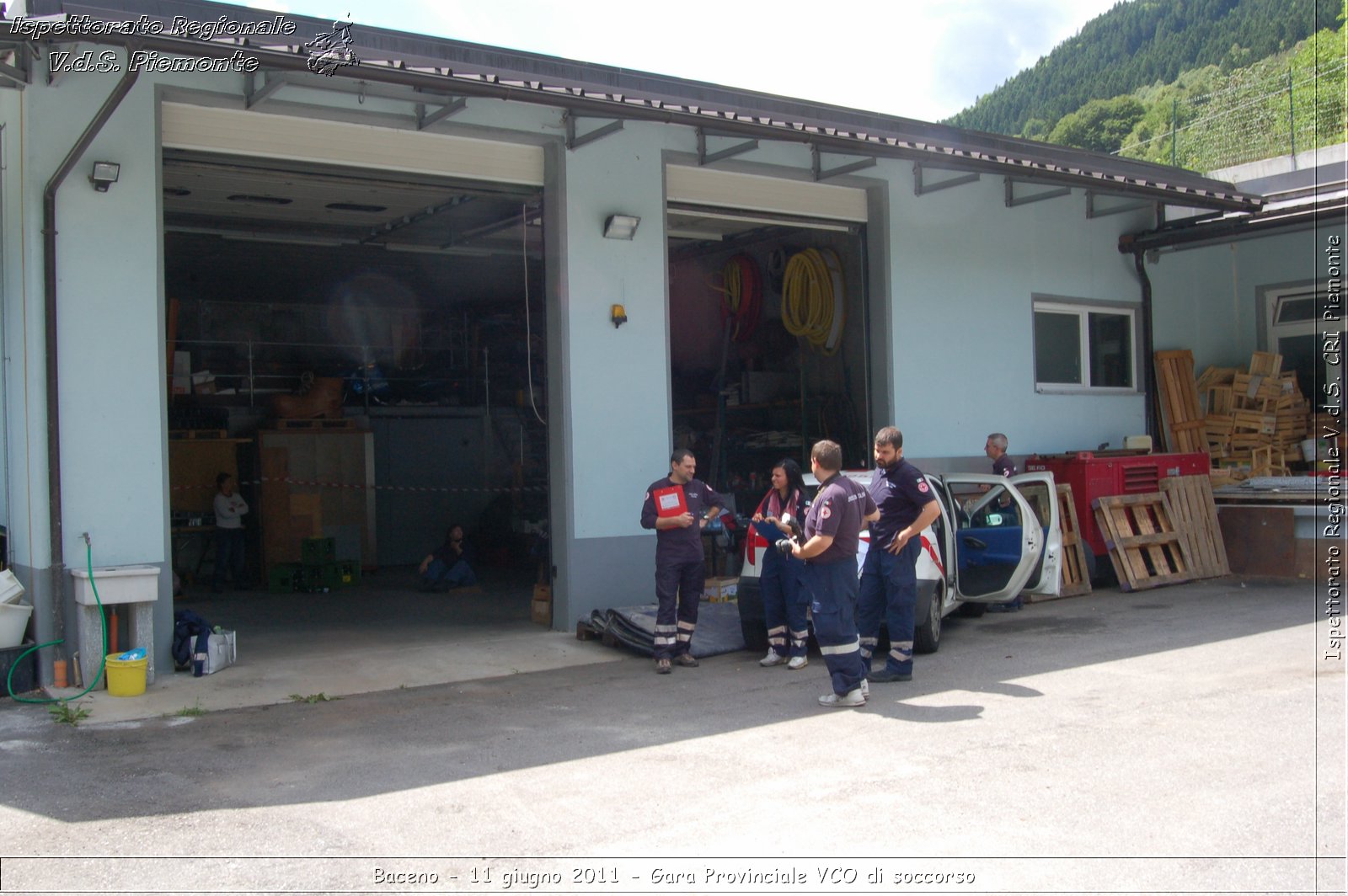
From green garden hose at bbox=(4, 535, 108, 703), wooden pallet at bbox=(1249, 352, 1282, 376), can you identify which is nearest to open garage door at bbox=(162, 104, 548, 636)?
green garden hose at bbox=(4, 535, 108, 703)

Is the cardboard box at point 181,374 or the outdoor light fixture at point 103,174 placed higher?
the outdoor light fixture at point 103,174

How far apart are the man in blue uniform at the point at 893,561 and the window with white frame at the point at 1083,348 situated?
22.2 feet

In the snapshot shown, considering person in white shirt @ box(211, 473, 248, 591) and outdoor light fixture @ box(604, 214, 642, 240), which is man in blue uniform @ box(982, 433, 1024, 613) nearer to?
outdoor light fixture @ box(604, 214, 642, 240)

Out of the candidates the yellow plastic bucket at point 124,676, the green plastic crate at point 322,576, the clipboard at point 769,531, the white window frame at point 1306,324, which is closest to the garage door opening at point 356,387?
the green plastic crate at point 322,576

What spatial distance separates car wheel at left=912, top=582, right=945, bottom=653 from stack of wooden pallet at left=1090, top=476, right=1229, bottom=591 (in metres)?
4.38

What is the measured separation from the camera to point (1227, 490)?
14.0 metres

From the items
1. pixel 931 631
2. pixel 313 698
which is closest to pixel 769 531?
pixel 931 631

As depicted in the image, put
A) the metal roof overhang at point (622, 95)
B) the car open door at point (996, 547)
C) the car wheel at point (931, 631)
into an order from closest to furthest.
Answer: the metal roof overhang at point (622, 95), the car wheel at point (931, 631), the car open door at point (996, 547)

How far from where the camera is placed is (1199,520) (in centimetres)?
1359

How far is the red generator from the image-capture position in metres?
13.1

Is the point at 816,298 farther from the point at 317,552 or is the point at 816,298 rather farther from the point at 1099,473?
the point at 317,552

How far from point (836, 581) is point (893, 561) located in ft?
2.75

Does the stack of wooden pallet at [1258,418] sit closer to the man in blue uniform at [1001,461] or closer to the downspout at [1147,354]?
the downspout at [1147,354]

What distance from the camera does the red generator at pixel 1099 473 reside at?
1309 cm
